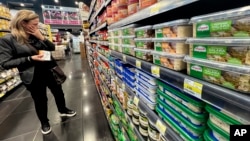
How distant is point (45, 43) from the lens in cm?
219

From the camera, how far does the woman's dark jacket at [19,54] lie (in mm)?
1743

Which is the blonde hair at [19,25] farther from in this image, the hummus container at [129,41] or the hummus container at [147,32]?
the hummus container at [147,32]

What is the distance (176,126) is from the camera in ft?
2.19

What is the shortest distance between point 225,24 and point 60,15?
657 inches

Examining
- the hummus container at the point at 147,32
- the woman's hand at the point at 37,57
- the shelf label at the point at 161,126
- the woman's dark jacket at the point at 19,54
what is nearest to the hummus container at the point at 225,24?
the hummus container at the point at 147,32

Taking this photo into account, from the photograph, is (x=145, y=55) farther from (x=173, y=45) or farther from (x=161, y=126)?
(x=161, y=126)

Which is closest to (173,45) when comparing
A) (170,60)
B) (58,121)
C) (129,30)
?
(170,60)

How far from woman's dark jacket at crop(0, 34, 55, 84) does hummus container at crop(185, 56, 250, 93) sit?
195 cm

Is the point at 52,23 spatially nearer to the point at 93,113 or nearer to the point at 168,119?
the point at 93,113

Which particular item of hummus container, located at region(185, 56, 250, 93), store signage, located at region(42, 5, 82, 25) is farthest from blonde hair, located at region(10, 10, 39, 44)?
store signage, located at region(42, 5, 82, 25)

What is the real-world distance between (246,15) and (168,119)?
20.9 inches

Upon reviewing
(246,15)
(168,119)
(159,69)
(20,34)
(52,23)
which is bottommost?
(168,119)

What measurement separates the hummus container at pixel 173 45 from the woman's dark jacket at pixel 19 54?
5.79 ft

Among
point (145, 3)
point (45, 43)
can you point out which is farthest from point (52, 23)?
point (145, 3)
